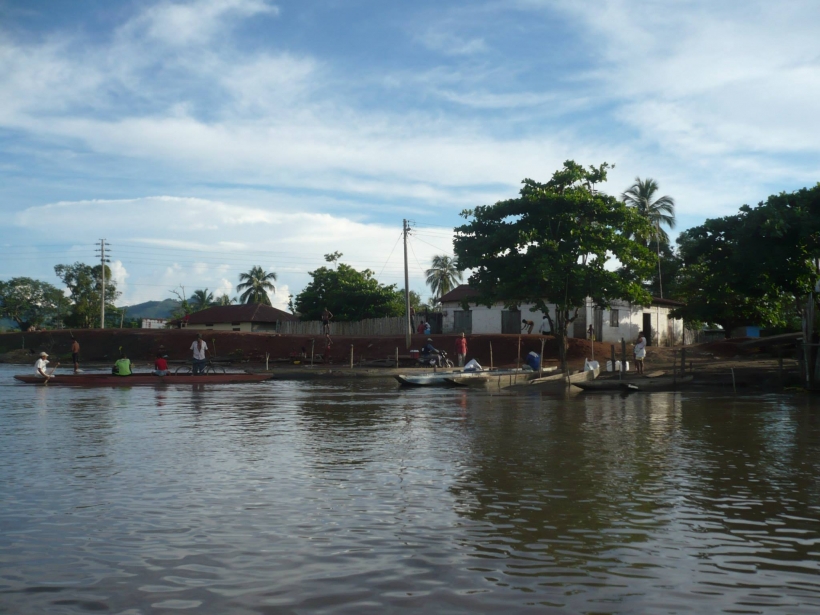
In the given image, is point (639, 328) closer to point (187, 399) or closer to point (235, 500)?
point (187, 399)

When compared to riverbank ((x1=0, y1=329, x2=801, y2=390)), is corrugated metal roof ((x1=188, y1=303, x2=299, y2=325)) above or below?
above

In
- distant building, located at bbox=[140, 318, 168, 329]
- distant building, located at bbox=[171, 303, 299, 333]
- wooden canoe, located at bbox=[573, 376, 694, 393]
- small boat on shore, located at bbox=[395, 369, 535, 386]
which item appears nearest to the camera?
wooden canoe, located at bbox=[573, 376, 694, 393]

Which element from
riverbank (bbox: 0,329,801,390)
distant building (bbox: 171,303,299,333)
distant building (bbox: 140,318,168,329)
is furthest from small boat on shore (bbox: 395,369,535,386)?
distant building (bbox: 140,318,168,329)

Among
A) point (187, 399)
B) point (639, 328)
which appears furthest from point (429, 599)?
point (639, 328)

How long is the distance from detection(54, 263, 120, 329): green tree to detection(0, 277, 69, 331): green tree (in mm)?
2877

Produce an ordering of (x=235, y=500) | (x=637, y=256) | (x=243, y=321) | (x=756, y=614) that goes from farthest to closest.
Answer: (x=243, y=321)
(x=637, y=256)
(x=235, y=500)
(x=756, y=614)

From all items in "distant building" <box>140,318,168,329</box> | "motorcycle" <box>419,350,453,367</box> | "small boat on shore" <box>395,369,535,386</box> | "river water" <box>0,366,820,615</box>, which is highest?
"distant building" <box>140,318,168,329</box>

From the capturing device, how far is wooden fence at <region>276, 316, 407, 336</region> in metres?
47.3

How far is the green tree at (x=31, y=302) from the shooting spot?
7625cm

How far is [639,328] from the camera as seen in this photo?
46.0 meters

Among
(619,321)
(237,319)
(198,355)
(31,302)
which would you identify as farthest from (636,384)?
(31,302)

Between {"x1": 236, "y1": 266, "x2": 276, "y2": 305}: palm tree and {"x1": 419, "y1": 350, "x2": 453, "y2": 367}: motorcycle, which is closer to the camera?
{"x1": 419, "y1": 350, "x2": 453, "y2": 367}: motorcycle

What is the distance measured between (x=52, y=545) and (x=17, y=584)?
105 centimetres

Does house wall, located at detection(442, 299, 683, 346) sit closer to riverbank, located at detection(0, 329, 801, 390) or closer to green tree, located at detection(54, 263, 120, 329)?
riverbank, located at detection(0, 329, 801, 390)
